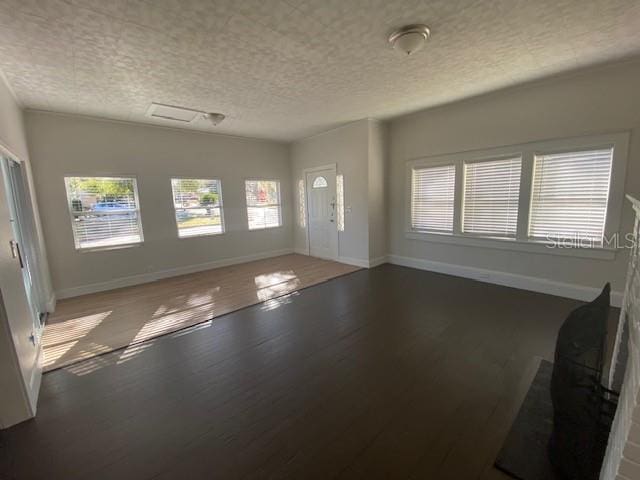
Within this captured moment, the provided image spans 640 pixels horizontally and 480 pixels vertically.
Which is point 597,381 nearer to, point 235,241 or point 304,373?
point 304,373

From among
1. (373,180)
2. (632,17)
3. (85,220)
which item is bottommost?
(85,220)

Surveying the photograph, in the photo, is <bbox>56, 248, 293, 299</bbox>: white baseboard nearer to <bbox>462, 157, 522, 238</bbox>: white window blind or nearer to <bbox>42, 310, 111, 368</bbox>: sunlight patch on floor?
<bbox>42, 310, 111, 368</bbox>: sunlight patch on floor

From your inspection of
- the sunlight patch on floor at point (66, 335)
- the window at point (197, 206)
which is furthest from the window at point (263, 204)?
the sunlight patch on floor at point (66, 335)

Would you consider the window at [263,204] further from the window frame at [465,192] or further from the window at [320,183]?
the window frame at [465,192]

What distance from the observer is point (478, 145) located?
4.23 meters

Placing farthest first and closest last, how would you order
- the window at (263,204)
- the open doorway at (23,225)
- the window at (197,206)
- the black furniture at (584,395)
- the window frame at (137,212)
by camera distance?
the window at (263,204) < the window at (197,206) < the window frame at (137,212) < the open doorway at (23,225) < the black furniture at (584,395)

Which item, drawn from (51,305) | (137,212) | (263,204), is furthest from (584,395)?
(263,204)

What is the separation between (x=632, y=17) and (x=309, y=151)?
4.89 m

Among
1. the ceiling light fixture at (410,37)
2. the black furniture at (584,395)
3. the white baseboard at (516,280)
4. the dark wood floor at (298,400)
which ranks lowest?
the dark wood floor at (298,400)

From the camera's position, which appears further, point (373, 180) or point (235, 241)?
point (235, 241)

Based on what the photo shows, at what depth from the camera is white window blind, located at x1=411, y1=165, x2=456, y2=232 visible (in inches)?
185

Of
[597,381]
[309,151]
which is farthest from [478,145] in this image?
[597,381]

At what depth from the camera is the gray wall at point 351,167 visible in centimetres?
516

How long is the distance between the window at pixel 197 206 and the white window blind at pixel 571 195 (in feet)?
18.0
